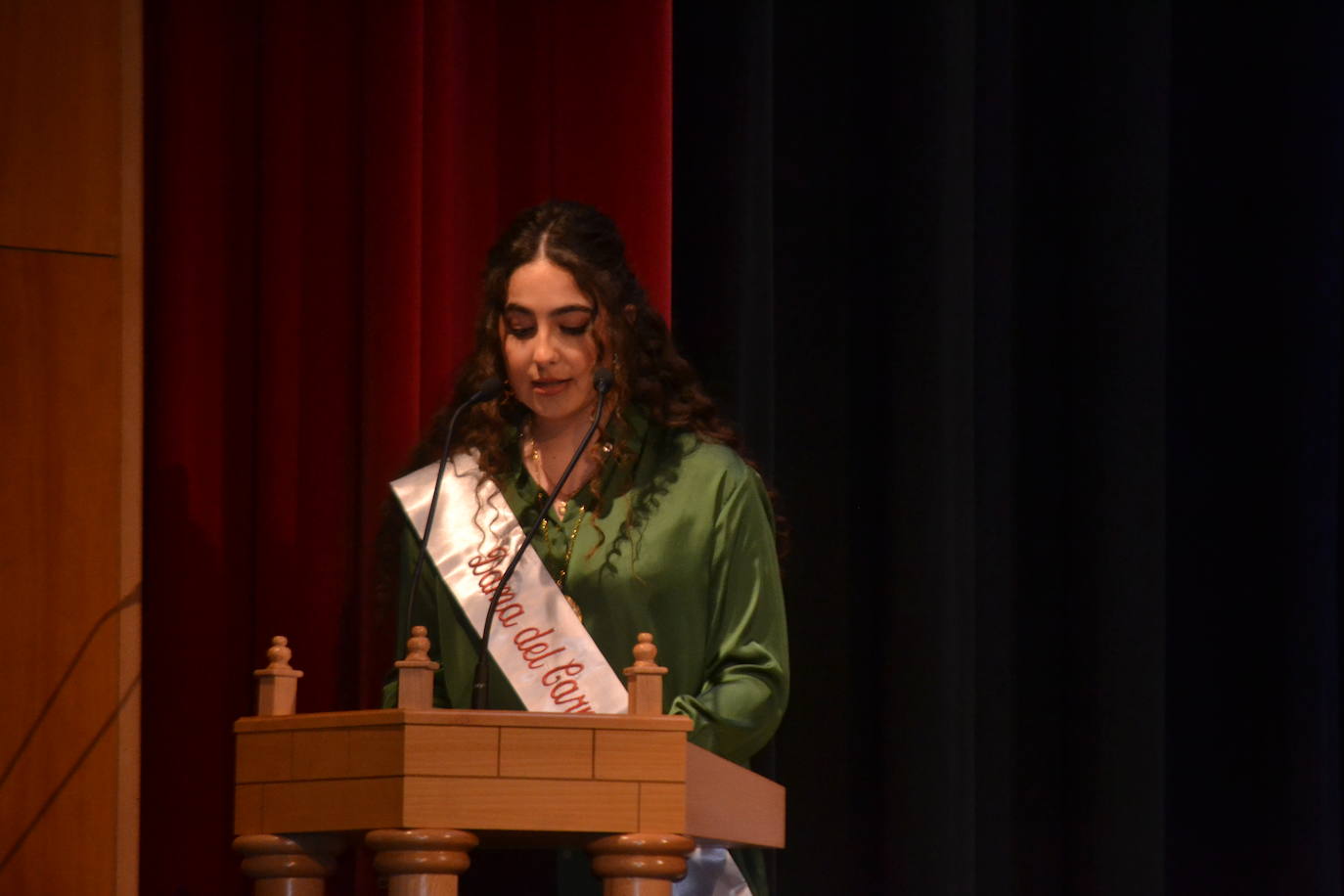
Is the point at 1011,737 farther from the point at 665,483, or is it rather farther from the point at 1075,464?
the point at 665,483

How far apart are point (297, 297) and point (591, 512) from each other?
600 millimetres

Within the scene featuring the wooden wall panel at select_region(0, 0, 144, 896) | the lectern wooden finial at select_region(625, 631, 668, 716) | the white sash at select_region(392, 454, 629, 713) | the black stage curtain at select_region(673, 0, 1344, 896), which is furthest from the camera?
the black stage curtain at select_region(673, 0, 1344, 896)

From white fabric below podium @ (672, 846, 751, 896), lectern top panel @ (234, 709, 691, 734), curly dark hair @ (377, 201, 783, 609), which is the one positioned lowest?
white fabric below podium @ (672, 846, 751, 896)

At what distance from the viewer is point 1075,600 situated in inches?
122

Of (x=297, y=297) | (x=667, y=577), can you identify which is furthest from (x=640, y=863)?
(x=297, y=297)

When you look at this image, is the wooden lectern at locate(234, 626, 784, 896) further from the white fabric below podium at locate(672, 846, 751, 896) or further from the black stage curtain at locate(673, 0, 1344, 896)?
the black stage curtain at locate(673, 0, 1344, 896)

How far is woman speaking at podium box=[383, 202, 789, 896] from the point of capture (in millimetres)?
2277

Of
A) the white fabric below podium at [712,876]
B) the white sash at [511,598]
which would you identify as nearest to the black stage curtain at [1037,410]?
the white sash at [511,598]

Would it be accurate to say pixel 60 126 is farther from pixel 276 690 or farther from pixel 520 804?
pixel 520 804

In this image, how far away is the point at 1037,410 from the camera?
3145 millimetres

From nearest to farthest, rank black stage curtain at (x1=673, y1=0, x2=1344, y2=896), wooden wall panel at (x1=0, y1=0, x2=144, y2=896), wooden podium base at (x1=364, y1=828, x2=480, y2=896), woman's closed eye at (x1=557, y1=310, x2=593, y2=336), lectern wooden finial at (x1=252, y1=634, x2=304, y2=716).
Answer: wooden podium base at (x1=364, y1=828, x2=480, y2=896), lectern wooden finial at (x1=252, y1=634, x2=304, y2=716), wooden wall panel at (x1=0, y1=0, x2=144, y2=896), woman's closed eye at (x1=557, y1=310, x2=593, y2=336), black stage curtain at (x1=673, y1=0, x2=1344, y2=896)

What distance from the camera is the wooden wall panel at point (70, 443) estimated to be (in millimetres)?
2293

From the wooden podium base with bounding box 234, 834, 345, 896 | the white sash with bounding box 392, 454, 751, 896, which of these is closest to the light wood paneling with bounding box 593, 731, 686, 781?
the wooden podium base with bounding box 234, 834, 345, 896

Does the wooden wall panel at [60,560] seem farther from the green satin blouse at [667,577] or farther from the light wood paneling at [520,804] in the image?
the light wood paneling at [520,804]
